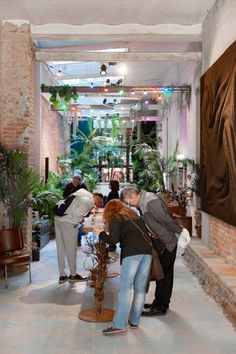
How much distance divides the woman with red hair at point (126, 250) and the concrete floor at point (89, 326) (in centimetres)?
26

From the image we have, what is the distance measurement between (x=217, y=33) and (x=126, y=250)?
3.81 metres

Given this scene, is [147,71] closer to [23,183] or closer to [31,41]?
[31,41]

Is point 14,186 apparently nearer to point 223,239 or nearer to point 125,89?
point 223,239

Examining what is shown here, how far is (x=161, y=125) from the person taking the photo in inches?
631

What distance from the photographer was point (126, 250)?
172 inches

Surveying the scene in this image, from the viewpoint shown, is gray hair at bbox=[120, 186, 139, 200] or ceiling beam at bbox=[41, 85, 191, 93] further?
ceiling beam at bbox=[41, 85, 191, 93]

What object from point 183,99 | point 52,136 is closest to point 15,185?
point 183,99

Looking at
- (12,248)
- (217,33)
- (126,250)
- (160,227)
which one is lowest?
(12,248)

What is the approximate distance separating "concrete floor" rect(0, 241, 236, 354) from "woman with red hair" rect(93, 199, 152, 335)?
0.85ft

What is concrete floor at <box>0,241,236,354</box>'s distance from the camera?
13.6 ft

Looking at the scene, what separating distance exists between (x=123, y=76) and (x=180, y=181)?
458cm

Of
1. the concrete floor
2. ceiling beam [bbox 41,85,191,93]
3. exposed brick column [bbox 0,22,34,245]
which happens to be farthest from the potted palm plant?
ceiling beam [bbox 41,85,191,93]

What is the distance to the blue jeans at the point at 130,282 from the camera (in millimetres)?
4363

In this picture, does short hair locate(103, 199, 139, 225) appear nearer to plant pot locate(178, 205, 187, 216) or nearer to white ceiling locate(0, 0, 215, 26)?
white ceiling locate(0, 0, 215, 26)
